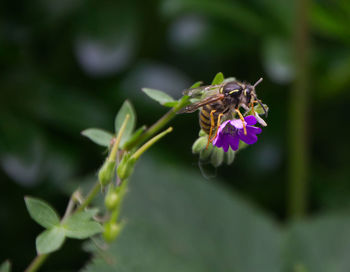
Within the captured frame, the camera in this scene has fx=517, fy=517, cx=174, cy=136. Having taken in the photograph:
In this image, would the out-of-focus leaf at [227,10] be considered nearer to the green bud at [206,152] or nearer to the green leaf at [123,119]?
the green leaf at [123,119]

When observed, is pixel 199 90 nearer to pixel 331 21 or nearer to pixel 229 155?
pixel 229 155

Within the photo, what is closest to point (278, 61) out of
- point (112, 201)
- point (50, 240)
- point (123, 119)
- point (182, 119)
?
point (182, 119)

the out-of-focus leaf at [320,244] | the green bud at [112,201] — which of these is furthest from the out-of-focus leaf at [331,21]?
the green bud at [112,201]

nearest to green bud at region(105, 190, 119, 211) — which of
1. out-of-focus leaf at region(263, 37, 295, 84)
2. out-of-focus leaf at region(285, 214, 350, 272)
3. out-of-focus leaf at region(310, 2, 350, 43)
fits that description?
out-of-focus leaf at region(285, 214, 350, 272)

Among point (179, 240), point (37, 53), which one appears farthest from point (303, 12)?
point (37, 53)

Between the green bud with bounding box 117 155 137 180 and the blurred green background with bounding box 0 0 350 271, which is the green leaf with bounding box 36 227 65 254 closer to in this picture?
the green bud with bounding box 117 155 137 180
